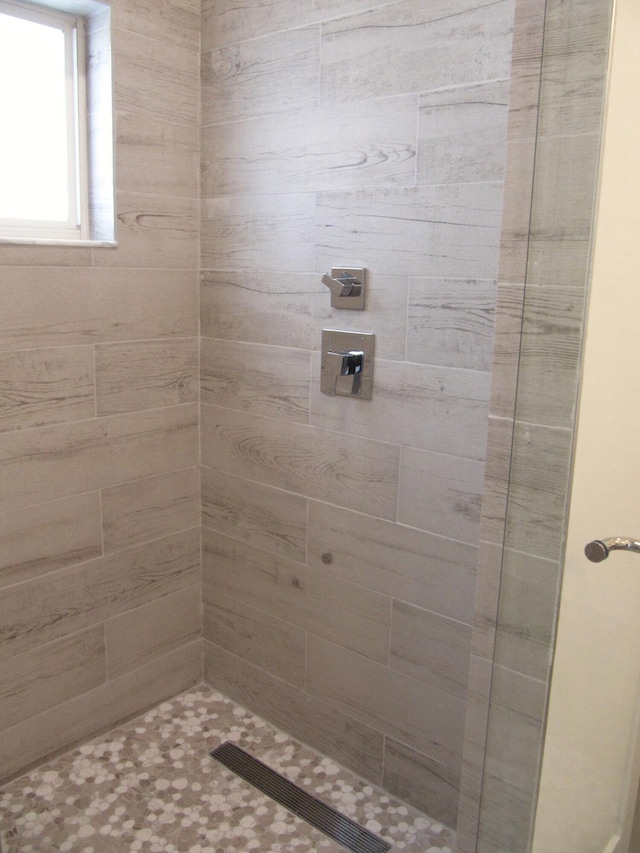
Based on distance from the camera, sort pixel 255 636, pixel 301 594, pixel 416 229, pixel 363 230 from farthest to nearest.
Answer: pixel 255 636, pixel 301 594, pixel 363 230, pixel 416 229

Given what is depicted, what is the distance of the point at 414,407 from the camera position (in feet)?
5.92

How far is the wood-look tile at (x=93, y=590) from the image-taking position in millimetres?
1994

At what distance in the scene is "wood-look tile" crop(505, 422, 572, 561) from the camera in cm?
109

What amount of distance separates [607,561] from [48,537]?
4.77 ft

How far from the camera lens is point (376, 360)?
186 centimetres

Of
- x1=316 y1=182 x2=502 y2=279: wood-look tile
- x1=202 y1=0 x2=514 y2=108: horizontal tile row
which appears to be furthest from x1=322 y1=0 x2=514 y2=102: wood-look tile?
x1=316 y1=182 x2=502 y2=279: wood-look tile

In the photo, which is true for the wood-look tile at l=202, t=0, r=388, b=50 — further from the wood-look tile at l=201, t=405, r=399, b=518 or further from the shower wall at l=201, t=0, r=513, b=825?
the wood-look tile at l=201, t=405, r=399, b=518

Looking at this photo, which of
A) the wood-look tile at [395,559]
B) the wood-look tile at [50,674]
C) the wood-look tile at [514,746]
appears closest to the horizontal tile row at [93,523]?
the wood-look tile at [50,674]

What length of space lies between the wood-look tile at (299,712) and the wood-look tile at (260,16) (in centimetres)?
183

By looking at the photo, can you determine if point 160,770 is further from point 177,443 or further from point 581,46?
point 581,46

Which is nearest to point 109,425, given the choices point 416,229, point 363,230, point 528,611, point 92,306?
point 92,306

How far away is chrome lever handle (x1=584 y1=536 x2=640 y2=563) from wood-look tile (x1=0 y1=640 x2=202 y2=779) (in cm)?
162

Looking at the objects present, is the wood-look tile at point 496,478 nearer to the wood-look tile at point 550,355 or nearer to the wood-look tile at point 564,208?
the wood-look tile at point 550,355

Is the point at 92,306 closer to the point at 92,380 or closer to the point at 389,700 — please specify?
the point at 92,380
